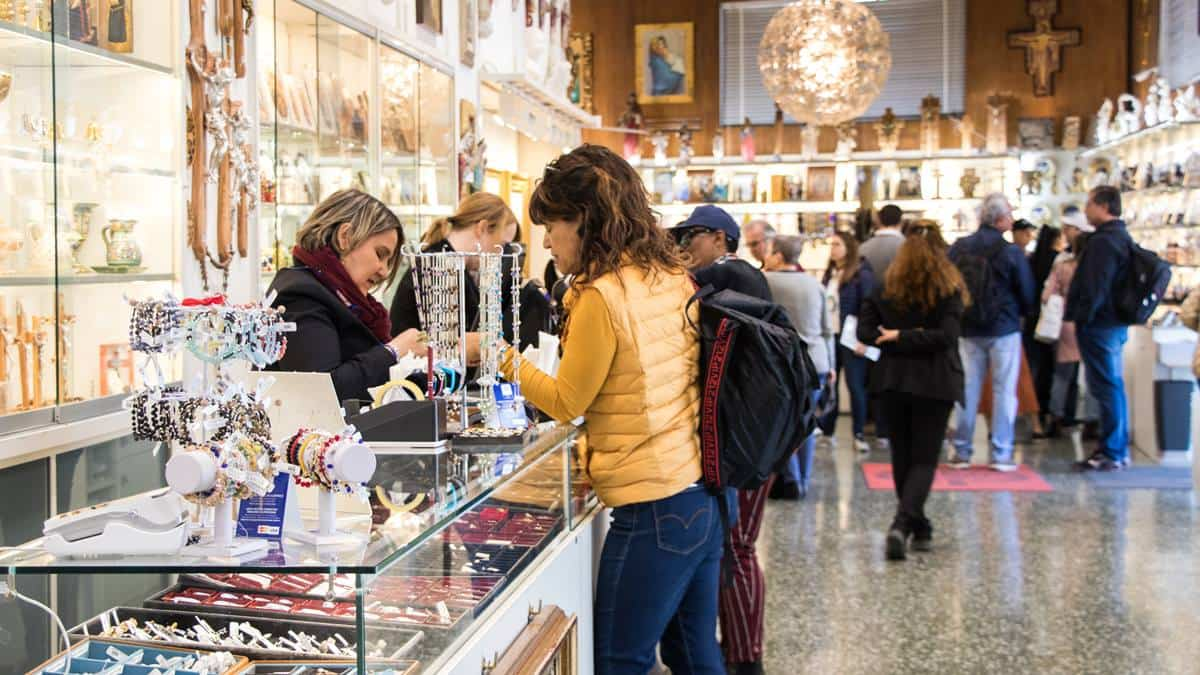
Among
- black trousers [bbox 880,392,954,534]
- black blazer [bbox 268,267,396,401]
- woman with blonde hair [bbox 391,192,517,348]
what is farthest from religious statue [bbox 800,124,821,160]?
black blazer [bbox 268,267,396,401]

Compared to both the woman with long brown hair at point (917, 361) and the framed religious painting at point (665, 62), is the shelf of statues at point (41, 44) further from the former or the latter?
the framed religious painting at point (665, 62)

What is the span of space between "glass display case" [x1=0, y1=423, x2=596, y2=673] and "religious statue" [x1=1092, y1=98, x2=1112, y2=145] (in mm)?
10691

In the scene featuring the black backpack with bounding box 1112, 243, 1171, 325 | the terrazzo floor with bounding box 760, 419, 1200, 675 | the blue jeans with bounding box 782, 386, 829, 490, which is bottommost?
the terrazzo floor with bounding box 760, 419, 1200, 675

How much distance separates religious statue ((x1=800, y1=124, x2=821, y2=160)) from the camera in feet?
43.4

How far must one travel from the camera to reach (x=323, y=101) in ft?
17.4

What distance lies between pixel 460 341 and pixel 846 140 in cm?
1094

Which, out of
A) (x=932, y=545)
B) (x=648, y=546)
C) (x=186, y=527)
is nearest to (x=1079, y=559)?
(x=932, y=545)

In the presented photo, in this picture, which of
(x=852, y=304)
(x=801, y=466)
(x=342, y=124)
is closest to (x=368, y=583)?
(x=342, y=124)

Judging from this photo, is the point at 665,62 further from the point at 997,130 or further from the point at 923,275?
the point at 923,275

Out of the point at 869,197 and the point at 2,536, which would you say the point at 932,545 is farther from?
the point at 869,197

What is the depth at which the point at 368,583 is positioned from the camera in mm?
1729

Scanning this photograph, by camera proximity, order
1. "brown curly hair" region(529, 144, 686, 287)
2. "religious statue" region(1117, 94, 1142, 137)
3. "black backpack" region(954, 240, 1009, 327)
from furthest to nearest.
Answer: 1. "religious statue" region(1117, 94, 1142, 137)
2. "black backpack" region(954, 240, 1009, 327)
3. "brown curly hair" region(529, 144, 686, 287)

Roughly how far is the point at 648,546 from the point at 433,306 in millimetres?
703

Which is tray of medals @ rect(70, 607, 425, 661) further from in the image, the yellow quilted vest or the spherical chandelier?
the spherical chandelier
